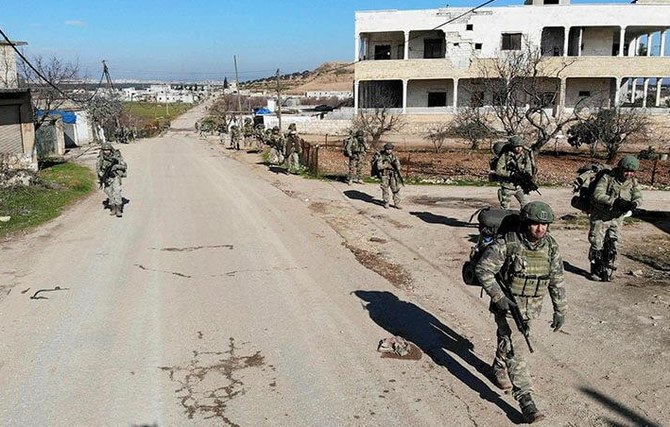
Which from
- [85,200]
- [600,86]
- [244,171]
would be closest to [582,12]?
[600,86]

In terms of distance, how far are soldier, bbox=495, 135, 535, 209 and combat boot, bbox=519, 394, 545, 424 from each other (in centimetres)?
608

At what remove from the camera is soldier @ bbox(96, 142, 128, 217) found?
13.0m

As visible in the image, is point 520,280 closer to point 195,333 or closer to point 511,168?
point 195,333

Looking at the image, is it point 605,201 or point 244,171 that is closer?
point 605,201

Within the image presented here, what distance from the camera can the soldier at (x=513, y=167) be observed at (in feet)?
34.4

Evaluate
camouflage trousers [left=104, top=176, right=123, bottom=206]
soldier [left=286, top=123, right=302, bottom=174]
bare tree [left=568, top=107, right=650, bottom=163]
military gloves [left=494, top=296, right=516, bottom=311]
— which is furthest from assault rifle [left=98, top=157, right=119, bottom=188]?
bare tree [left=568, top=107, right=650, bottom=163]

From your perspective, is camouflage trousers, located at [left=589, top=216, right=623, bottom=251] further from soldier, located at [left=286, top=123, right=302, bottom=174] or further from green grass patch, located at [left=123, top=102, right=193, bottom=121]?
green grass patch, located at [left=123, top=102, right=193, bottom=121]

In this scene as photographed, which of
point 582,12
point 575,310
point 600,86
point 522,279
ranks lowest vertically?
point 575,310

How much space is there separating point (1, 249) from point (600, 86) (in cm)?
3706

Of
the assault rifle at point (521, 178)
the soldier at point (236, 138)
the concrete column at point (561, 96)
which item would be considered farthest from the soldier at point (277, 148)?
the concrete column at point (561, 96)

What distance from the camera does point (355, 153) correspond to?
58.4 feet

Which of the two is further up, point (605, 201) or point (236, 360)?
point (605, 201)

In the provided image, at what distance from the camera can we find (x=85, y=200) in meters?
16.1

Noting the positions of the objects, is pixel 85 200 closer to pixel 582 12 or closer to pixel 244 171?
pixel 244 171
